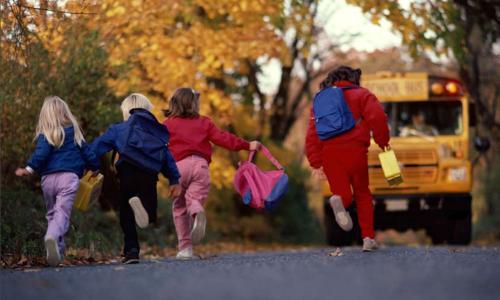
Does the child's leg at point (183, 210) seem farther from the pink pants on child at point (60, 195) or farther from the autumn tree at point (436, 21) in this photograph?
the autumn tree at point (436, 21)

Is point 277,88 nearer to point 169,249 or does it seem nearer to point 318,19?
point 318,19

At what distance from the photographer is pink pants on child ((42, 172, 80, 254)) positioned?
9.82m

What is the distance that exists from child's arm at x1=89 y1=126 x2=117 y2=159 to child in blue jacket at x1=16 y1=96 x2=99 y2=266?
50 mm

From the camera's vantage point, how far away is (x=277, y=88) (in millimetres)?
27859

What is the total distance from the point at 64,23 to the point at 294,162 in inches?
572

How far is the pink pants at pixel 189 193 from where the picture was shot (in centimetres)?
1053

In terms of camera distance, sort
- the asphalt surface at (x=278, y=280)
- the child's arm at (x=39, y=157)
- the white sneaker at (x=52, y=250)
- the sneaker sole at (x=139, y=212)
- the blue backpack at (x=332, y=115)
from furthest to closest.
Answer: the blue backpack at (x=332, y=115) → the child's arm at (x=39, y=157) → the sneaker sole at (x=139, y=212) → the white sneaker at (x=52, y=250) → the asphalt surface at (x=278, y=280)

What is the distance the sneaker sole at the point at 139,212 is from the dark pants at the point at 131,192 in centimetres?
23

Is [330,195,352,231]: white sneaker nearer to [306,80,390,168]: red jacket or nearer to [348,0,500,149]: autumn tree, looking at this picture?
[306,80,390,168]: red jacket

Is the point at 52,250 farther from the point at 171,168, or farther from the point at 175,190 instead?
the point at 175,190

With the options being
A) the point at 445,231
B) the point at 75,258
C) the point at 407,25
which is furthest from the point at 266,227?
the point at 75,258

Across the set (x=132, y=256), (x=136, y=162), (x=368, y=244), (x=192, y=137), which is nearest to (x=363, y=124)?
(x=368, y=244)

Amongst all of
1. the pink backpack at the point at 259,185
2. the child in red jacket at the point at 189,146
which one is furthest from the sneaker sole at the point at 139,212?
the pink backpack at the point at 259,185

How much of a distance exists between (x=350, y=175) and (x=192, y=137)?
152 centimetres
